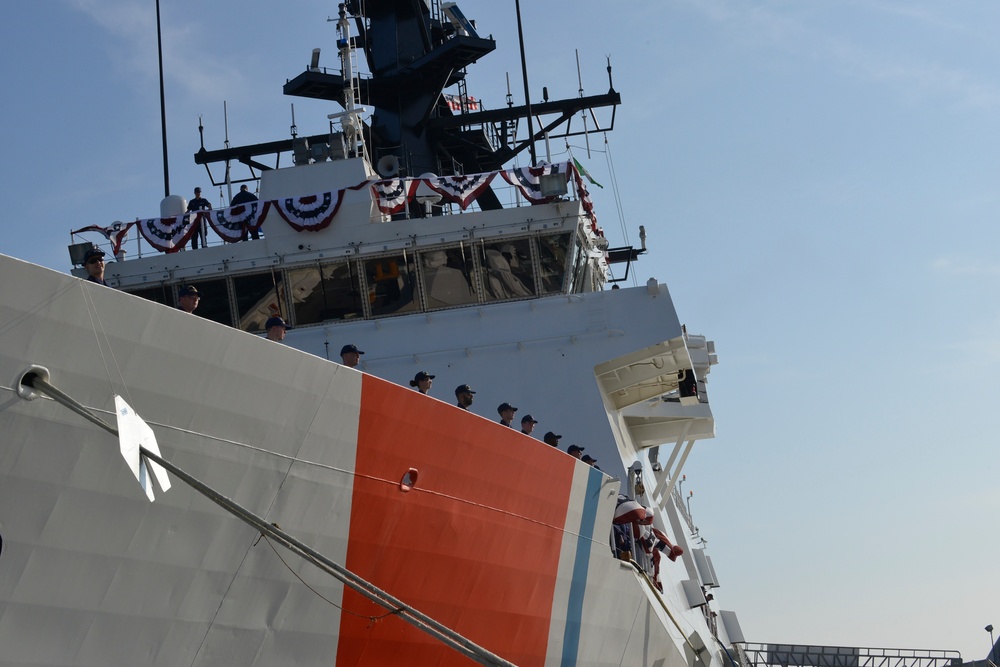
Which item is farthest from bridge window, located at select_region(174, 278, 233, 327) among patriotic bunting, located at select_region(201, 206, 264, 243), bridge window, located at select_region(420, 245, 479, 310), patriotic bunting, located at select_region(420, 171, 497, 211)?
patriotic bunting, located at select_region(420, 171, 497, 211)

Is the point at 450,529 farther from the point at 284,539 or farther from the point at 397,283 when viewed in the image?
the point at 397,283

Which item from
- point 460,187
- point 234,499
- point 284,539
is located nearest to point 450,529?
point 234,499

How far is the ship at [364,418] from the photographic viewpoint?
6789mm

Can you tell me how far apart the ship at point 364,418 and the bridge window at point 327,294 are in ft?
0.11

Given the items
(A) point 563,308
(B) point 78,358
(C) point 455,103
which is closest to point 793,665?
(C) point 455,103

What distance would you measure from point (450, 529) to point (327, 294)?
6.87m

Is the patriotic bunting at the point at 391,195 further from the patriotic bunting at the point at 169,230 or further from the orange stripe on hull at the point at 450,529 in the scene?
the orange stripe on hull at the point at 450,529

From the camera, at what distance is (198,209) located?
18.1 m

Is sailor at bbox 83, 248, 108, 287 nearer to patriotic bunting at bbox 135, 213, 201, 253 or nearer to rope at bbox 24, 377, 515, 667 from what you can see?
rope at bbox 24, 377, 515, 667

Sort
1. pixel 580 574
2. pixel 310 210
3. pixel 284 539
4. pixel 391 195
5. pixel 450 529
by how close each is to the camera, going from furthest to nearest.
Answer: pixel 391 195
pixel 310 210
pixel 580 574
pixel 450 529
pixel 284 539

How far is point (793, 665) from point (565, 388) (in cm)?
2216

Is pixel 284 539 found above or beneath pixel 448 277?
beneath

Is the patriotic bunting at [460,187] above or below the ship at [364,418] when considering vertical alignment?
above

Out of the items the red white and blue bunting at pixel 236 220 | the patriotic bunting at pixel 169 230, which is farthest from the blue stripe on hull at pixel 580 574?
the patriotic bunting at pixel 169 230
